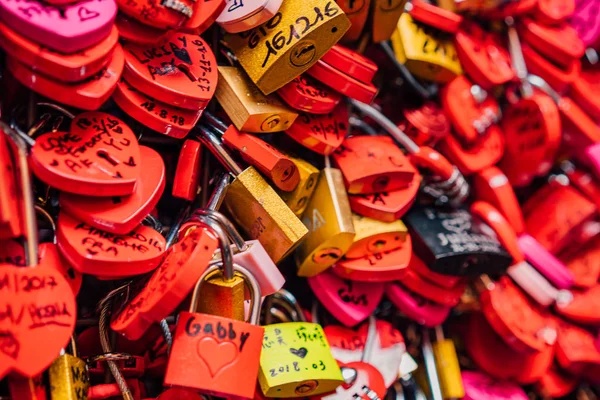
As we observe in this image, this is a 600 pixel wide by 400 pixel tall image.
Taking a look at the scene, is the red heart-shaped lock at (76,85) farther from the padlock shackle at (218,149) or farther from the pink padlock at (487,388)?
the pink padlock at (487,388)

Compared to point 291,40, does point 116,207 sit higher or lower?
lower

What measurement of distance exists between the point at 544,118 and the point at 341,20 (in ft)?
1.75

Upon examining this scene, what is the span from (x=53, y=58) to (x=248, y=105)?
0.26 meters

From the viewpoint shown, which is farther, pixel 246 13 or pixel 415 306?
pixel 415 306

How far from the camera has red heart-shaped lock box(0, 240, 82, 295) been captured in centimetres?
70

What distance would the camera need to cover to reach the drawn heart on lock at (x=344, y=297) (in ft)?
3.24

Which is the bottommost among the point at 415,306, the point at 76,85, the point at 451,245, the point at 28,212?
the point at 415,306

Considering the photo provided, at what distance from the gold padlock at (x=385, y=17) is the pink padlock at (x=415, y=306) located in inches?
16.6

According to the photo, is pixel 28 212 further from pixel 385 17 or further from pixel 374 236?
pixel 385 17

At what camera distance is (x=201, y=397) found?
80 cm

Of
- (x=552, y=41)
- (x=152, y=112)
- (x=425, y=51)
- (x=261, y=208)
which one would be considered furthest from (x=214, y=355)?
(x=552, y=41)

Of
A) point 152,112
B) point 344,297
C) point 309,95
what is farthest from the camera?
point 344,297

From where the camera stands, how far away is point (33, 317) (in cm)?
65

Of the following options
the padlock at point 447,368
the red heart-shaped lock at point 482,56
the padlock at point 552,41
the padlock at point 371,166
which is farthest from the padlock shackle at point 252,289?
the padlock at point 552,41
